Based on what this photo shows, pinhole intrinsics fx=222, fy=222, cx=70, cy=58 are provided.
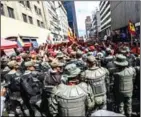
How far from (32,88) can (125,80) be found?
215 cm

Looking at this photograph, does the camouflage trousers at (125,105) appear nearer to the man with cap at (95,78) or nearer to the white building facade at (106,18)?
the man with cap at (95,78)

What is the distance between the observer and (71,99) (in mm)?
3711

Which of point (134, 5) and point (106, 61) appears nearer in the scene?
point (106, 61)

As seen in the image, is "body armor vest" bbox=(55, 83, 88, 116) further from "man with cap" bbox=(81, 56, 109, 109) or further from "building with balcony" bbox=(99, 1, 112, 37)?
"building with balcony" bbox=(99, 1, 112, 37)

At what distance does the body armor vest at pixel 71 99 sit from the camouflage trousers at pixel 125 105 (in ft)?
5.99

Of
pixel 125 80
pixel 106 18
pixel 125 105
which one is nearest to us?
pixel 125 80

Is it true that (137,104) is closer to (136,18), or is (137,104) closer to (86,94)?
(86,94)

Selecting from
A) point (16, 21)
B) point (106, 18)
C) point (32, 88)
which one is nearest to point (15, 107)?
point (32, 88)

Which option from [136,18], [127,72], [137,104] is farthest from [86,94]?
[136,18]

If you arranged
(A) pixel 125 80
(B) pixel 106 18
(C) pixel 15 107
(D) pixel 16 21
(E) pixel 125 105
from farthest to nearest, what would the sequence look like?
1. (B) pixel 106 18
2. (D) pixel 16 21
3. (C) pixel 15 107
4. (E) pixel 125 105
5. (A) pixel 125 80

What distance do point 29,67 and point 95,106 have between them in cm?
181

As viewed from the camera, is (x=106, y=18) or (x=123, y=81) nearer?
(x=123, y=81)

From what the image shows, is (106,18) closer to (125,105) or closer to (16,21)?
(16,21)

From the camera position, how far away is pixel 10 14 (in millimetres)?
20297
